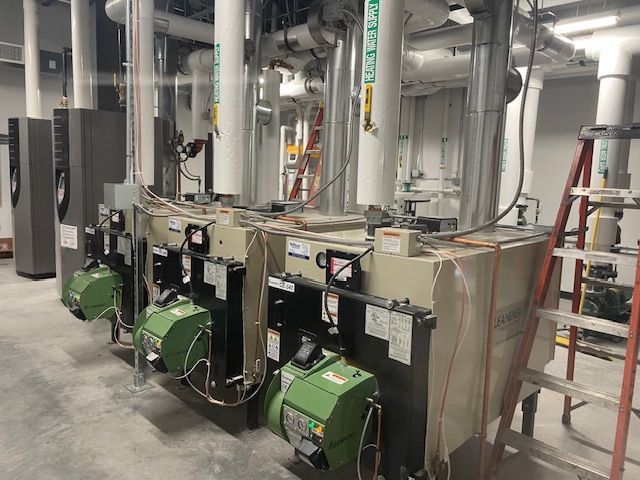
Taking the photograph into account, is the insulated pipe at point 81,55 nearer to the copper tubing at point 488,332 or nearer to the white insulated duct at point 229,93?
the white insulated duct at point 229,93

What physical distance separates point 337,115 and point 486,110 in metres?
1.05

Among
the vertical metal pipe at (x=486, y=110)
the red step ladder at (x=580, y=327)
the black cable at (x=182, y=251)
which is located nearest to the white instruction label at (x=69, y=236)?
the black cable at (x=182, y=251)

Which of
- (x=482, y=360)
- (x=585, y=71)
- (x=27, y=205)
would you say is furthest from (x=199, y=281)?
(x=585, y=71)

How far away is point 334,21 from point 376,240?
1785 millimetres

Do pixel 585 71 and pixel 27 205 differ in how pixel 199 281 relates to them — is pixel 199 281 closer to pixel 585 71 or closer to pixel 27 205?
pixel 27 205

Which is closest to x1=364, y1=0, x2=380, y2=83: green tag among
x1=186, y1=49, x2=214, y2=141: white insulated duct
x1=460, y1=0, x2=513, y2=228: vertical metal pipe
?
x1=460, y1=0, x2=513, y2=228: vertical metal pipe

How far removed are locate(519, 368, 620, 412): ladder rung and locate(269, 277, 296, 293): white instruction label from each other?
3.23ft

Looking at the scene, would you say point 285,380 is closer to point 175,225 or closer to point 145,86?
point 175,225

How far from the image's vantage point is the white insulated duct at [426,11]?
2674 millimetres

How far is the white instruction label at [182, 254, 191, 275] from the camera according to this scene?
2354 mm

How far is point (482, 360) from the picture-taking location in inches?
70.9

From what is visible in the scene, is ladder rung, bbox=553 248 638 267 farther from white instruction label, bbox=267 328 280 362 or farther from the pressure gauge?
white instruction label, bbox=267 328 280 362

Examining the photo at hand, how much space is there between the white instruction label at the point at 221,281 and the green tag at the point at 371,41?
1.01 metres

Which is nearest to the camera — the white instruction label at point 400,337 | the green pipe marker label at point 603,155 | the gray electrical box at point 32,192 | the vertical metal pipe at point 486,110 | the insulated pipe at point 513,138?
the white instruction label at point 400,337
